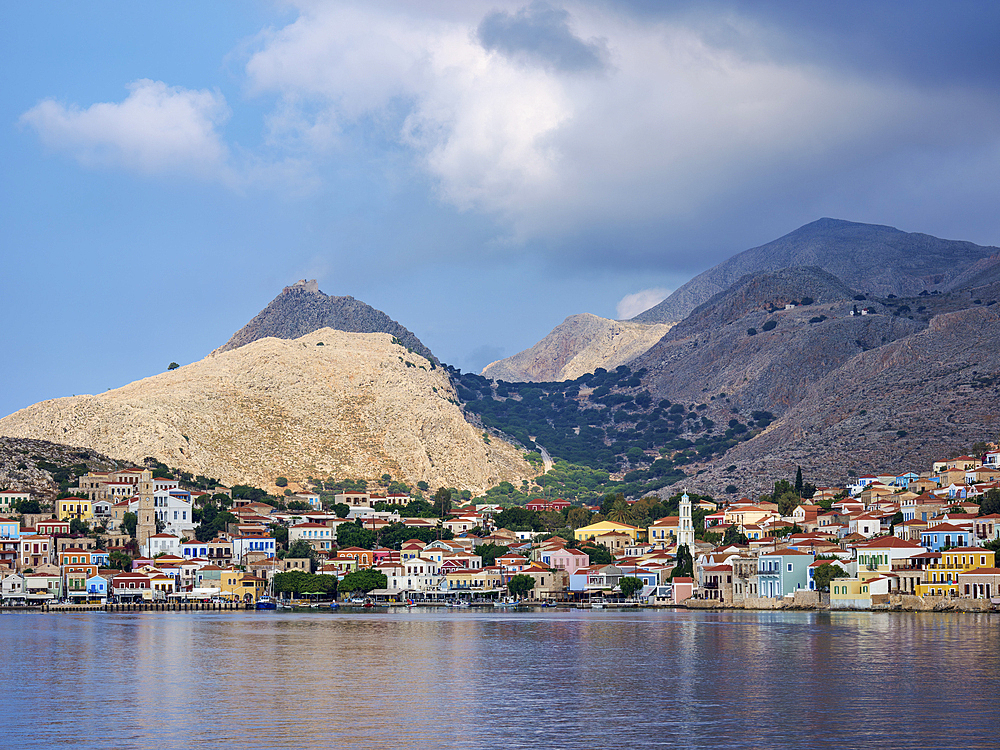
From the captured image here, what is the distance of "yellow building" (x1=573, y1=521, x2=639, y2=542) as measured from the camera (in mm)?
144000

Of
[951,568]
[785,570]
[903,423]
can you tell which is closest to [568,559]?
[785,570]

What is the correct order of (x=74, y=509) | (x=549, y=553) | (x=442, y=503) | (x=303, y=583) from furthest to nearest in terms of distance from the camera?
(x=442, y=503) → (x=74, y=509) → (x=549, y=553) → (x=303, y=583)

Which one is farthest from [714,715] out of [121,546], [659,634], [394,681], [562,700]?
[121,546]

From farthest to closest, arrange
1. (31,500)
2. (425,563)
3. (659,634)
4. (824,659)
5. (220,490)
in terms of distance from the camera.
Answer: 1. (220,490)
2. (31,500)
3. (425,563)
4. (659,634)
5. (824,659)

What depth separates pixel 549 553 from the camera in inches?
5251

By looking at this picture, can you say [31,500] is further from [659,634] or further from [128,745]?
[128,745]

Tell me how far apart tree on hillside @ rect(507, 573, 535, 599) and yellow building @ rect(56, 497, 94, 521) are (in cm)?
4716

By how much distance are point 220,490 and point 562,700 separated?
433 ft

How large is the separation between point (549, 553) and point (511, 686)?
75.8 meters

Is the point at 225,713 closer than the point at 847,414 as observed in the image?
Yes

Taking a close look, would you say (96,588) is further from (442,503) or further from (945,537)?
(945,537)

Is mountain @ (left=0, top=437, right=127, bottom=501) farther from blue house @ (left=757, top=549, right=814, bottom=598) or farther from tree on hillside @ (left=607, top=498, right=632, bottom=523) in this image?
blue house @ (left=757, top=549, right=814, bottom=598)

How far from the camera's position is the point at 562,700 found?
53500 mm

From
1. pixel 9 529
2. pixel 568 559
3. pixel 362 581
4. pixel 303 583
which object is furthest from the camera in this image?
pixel 9 529
